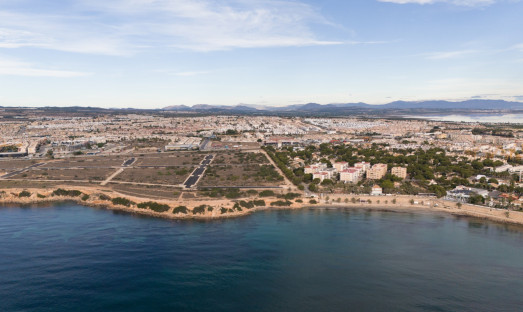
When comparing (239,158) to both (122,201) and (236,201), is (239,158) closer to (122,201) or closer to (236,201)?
(236,201)

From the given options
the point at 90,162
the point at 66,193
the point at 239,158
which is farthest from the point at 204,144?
the point at 66,193

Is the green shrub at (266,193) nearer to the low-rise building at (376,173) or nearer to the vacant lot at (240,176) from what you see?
the vacant lot at (240,176)

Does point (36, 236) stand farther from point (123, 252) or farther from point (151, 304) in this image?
point (151, 304)

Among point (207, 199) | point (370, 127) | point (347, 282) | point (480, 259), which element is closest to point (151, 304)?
point (347, 282)

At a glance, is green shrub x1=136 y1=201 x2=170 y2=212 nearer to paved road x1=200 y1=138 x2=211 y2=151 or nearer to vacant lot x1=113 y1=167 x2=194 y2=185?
vacant lot x1=113 y1=167 x2=194 y2=185

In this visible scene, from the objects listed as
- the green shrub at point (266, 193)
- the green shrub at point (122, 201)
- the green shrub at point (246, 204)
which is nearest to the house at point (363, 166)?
the green shrub at point (266, 193)

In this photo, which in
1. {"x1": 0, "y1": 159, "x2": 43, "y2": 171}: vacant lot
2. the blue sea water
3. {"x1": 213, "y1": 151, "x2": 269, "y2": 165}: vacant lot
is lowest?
the blue sea water

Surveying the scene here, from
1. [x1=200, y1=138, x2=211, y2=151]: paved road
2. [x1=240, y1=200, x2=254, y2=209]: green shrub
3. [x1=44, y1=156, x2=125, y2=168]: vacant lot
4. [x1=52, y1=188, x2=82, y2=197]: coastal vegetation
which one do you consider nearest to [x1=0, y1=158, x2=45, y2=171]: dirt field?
[x1=44, y1=156, x2=125, y2=168]: vacant lot
